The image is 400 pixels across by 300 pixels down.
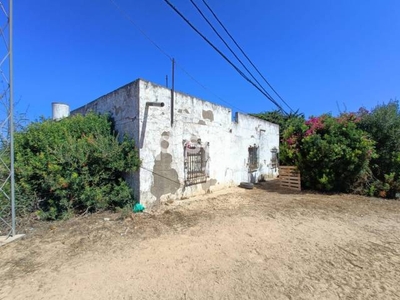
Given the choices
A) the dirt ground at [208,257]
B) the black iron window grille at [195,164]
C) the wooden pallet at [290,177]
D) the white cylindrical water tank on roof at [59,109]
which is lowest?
the dirt ground at [208,257]

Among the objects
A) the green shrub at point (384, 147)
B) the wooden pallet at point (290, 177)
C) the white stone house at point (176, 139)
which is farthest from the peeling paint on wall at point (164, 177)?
the green shrub at point (384, 147)

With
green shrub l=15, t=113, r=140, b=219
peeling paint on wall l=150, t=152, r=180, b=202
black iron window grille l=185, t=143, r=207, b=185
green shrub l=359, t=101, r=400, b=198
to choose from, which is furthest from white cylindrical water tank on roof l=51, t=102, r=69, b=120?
green shrub l=359, t=101, r=400, b=198

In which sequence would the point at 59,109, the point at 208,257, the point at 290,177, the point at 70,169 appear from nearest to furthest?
the point at 208,257
the point at 70,169
the point at 290,177
the point at 59,109

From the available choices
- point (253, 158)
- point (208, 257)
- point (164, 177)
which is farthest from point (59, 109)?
point (208, 257)

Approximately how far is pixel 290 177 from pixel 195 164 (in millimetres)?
4469

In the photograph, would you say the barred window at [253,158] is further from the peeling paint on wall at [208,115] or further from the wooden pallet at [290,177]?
the peeling paint on wall at [208,115]

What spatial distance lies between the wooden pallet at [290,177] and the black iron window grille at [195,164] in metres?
3.84

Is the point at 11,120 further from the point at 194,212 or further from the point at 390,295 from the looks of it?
the point at 390,295

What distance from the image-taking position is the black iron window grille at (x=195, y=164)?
7141mm

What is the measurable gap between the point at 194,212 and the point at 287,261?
296cm

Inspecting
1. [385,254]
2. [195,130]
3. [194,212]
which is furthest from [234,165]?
[385,254]

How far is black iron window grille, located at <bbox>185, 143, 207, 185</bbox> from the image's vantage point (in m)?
7.14

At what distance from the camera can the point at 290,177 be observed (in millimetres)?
9039

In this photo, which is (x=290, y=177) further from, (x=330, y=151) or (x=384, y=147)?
(x=384, y=147)
